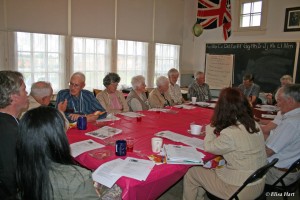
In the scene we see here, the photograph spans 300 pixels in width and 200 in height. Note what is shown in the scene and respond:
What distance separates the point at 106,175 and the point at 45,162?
0.51m

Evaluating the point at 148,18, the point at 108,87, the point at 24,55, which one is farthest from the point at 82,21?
the point at 108,87

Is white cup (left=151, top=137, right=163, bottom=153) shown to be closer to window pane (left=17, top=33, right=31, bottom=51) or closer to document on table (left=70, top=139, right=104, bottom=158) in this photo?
document on table (left=70, top=139, right=104, bottom=158)

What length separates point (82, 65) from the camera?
210 inches

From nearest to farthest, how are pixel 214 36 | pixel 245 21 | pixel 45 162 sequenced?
1. pixel 45 162
2. pixel 245 21
3. pixel 214 36

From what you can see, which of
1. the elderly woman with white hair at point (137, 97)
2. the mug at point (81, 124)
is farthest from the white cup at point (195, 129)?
the elderly woman with white hair at point (137, 97)

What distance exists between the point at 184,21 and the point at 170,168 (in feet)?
19.8

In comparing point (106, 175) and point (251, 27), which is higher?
point (251, 27)

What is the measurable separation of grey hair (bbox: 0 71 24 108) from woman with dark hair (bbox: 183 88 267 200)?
1364 millimetres

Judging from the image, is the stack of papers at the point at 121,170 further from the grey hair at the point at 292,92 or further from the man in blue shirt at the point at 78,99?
the grey hair at the point at 292,92

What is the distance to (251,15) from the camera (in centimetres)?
581

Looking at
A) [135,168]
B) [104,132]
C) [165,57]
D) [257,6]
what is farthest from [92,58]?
[135,168]

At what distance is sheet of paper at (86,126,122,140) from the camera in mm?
2160

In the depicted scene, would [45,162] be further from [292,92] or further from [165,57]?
[165,57]

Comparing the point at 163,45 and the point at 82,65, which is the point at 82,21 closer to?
the point at 82,65
